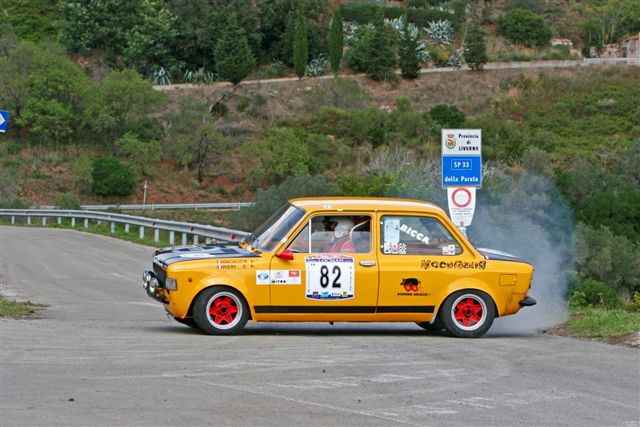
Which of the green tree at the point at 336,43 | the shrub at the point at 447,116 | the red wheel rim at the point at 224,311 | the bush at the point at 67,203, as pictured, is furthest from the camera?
the green tree at the point at 336,43

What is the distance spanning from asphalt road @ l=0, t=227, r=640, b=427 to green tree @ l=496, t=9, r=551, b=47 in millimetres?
81230

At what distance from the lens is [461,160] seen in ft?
56.9

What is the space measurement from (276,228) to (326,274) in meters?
0.84

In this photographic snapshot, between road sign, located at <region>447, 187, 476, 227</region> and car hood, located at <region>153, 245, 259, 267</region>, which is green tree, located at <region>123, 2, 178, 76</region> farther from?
car hood, located at <region>153, 245, 259, 267</region>

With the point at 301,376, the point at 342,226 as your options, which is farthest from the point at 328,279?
the point at 301,376

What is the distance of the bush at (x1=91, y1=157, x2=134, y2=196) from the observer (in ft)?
225

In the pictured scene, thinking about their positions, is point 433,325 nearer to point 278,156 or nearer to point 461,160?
point 461,160

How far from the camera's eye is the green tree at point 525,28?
9250 centimetres

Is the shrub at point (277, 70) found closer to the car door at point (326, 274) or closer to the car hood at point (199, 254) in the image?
the car hood at point (199, 254)

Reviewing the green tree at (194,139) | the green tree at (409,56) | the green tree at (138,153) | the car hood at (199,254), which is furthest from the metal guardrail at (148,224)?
the green tree at (409,56)

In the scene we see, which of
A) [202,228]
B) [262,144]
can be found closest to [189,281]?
[202,228]

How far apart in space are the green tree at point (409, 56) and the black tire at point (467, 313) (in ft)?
235

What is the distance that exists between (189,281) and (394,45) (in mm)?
73542

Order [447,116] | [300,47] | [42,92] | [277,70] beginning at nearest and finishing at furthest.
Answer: [42,92]
[447,116]
[300,47]
[277,70]
